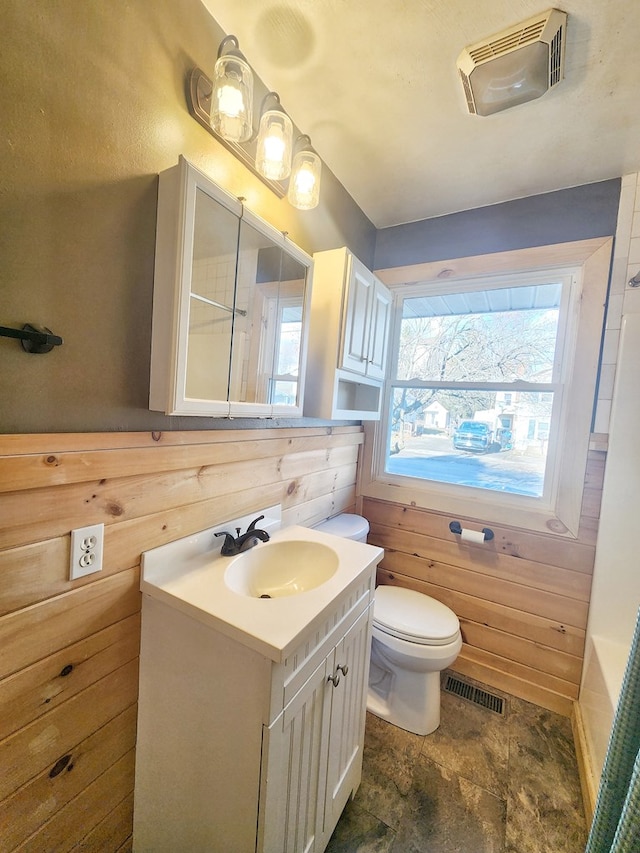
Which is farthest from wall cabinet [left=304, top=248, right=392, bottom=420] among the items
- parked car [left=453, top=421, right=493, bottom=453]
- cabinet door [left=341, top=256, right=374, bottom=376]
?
parked car [left=453, top=421, right=493, bottom=453]

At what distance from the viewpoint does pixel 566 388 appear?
1.61m

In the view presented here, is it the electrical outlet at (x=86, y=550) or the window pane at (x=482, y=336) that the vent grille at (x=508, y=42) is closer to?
the window pane at (x=482, y=336)

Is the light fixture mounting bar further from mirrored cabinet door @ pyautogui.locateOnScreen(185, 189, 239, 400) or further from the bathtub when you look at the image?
the bathtub

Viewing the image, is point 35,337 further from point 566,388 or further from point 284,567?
point 566,388

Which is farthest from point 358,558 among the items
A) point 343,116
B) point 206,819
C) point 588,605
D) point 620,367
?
point 343,116

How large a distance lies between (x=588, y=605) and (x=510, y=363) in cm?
123

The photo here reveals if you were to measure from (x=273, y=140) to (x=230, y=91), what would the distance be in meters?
0.19

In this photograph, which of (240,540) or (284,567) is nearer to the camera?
(240,540)

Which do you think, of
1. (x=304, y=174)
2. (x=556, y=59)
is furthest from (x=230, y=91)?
(x=556, y=59)

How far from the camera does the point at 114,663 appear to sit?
883mm

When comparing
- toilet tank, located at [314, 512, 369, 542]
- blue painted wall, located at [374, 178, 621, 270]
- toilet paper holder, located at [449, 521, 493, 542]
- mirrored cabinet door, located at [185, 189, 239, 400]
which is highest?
blue painted wall, located at [374, 178, 621, 270]

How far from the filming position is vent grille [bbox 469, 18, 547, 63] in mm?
951

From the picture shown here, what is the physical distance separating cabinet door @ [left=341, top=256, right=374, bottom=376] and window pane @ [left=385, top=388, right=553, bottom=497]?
1.90ft

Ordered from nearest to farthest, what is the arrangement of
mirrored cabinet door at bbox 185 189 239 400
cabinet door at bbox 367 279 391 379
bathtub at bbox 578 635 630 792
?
mirrored cabinet door at bbox 185 189 239 400 < bathtub at bbox 578 635 630 792 < cabinet door at bbox 367 279 391 379
